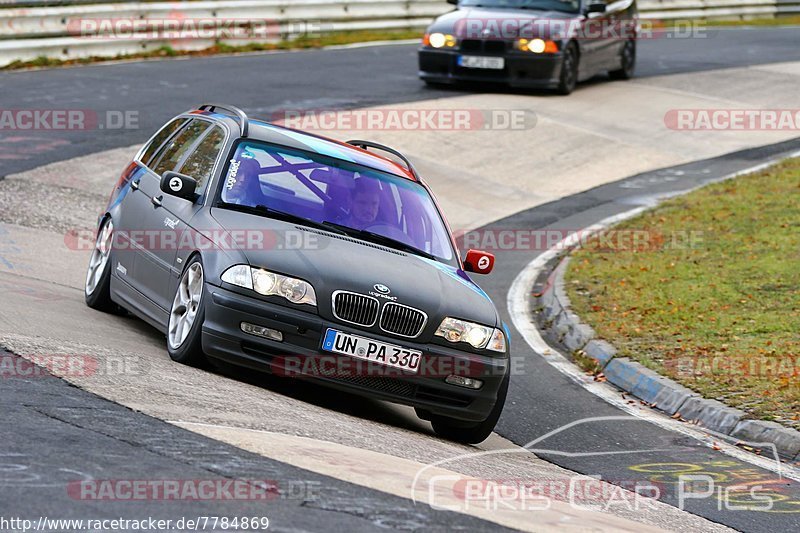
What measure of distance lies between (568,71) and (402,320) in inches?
578

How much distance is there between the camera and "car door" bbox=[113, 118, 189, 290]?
28.9ft

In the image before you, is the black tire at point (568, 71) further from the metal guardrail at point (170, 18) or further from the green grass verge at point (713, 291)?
the metal guardrail at point (170, 18)

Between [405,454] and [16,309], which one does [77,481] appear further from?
[16,309]

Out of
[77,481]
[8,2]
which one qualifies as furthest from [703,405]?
[8,2]

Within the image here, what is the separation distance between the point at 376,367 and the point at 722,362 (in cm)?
346

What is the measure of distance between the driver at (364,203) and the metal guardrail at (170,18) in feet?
47.4

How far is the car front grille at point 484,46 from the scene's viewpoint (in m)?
20.6

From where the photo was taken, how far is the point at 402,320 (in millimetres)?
7363

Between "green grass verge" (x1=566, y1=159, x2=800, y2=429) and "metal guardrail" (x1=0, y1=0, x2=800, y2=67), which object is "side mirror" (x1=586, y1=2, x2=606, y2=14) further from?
"metal guardrail" (x1=0, y1=0, x2=800, y2=67)

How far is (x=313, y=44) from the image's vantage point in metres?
27.3

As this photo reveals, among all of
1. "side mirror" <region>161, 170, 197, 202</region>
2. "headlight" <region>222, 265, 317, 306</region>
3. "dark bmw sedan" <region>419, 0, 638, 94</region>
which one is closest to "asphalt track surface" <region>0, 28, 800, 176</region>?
"dark bmw sedan" <region>419, 0, 638, 94</region>

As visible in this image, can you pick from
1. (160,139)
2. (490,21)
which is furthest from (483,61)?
(160,139)

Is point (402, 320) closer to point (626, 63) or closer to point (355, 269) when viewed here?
point (355, 269)

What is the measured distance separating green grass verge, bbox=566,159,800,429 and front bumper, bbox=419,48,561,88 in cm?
469
